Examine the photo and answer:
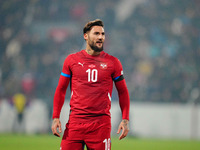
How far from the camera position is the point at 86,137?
3.84 m

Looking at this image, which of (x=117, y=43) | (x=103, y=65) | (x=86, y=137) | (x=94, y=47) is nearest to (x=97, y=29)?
(x=94, y=47)

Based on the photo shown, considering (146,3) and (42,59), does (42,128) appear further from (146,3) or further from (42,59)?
(146,3)

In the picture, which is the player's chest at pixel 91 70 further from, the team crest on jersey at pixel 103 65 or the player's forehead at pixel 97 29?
the player's forehead at pixel 97 29

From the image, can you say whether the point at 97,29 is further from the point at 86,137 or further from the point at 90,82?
the point at 86,137

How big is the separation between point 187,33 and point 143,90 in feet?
12.2

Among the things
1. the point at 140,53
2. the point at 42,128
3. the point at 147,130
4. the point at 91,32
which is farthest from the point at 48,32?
the point at 91,32

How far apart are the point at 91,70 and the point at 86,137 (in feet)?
2.11

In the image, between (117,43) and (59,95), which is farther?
(117,43)

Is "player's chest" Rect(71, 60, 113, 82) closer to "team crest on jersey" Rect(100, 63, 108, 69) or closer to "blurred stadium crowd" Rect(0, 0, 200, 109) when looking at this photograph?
"team crest on jersey" Rect(100, 63, 108, 69)

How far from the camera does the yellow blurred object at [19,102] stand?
46.3ft

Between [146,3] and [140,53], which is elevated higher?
[146,3]

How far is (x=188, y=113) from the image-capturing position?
14312 millimetres

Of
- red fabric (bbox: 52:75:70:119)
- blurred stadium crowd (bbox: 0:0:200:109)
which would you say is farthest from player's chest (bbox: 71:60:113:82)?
blurred stadium crowd (bbox: 0:0:200:109)

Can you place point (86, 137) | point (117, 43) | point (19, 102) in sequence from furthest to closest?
point (117, 43), point (19, 102), point (86, 137)
